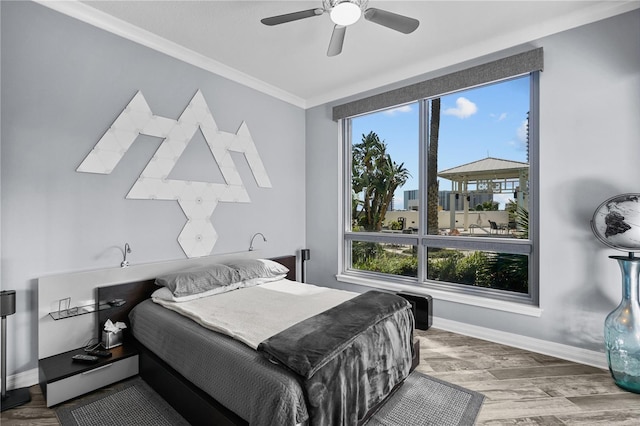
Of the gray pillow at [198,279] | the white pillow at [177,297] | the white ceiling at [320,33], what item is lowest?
the white pillow at [177,297]

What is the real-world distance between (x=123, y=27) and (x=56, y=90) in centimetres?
81

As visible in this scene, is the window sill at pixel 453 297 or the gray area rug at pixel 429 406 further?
the window sill at pixel 453 297

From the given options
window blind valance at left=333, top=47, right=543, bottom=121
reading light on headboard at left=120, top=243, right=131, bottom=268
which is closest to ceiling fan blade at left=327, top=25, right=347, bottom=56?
window blind valance at left=333, top=47, right=543, bottom=121

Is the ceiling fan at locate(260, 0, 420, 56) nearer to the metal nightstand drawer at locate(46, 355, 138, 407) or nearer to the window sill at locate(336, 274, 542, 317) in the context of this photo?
the window sill at locate(336, 274, 542, 317)

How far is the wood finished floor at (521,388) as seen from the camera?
196cm

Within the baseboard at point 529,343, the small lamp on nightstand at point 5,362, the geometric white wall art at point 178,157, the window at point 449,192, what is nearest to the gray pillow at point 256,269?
the geometric white wall art at point 178,157

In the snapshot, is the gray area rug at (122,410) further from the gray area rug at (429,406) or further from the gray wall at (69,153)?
the gray area rug at (429,406)

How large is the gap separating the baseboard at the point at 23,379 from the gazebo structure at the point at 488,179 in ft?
12.9

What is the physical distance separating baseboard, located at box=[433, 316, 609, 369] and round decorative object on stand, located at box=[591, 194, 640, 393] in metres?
0.27

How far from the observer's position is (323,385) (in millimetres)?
1577

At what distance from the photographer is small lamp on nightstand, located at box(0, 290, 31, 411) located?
1.98 metres

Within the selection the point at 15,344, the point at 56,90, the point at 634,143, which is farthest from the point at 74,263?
the point at 634,143

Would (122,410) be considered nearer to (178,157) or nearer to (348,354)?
(348,354)

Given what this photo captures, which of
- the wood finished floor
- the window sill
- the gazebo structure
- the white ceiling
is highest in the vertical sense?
the white ceiling
